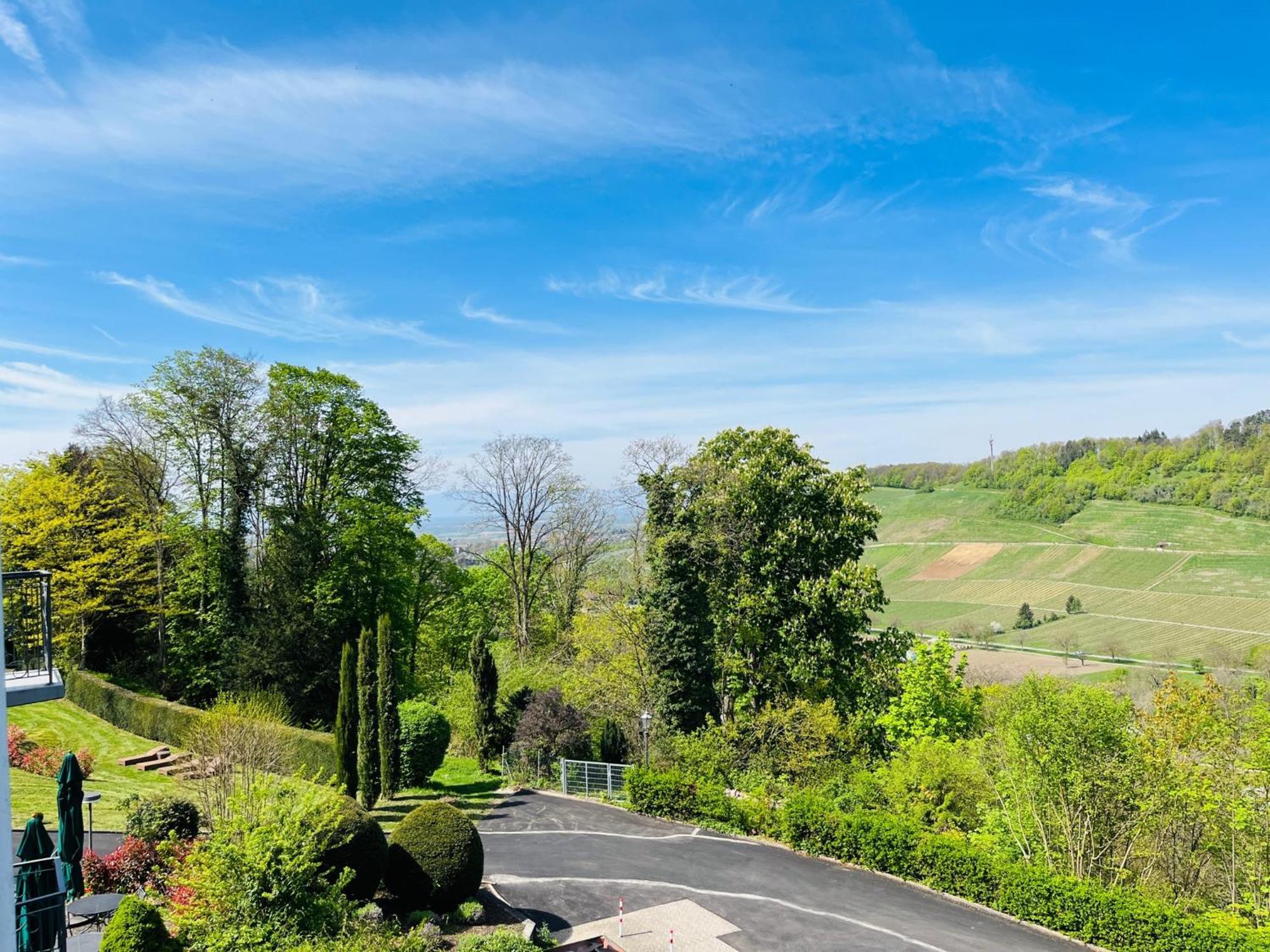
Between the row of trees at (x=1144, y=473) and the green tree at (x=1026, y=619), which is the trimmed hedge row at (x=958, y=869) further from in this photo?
the row of trees at (x=1144, y=473)

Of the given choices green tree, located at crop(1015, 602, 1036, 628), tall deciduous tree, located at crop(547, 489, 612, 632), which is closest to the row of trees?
green tree, located at crop(1015, 602, 1036, 628)

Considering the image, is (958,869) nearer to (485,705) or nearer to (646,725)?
(646,725)

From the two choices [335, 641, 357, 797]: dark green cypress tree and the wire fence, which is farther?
[335, 641, 357, 797]: dark green cypress tree

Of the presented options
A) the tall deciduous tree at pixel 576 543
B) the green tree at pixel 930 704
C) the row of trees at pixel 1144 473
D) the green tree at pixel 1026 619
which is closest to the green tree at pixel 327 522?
the tall deciduous tree at pixel 576 543

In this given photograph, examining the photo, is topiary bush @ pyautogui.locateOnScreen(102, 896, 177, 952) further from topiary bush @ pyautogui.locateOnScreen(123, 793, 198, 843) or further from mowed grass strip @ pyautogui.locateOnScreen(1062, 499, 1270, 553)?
mowed grass strip @ pyautogui.locateOnScreen(1062, 499, 1270, 553)

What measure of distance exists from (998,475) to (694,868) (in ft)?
382

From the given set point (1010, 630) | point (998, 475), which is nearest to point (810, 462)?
point (1010, 630)

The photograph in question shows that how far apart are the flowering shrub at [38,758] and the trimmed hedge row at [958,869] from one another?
1564cm

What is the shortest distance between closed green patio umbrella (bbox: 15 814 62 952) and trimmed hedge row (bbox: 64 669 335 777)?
1286 cm

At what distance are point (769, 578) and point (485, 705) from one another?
1141cm

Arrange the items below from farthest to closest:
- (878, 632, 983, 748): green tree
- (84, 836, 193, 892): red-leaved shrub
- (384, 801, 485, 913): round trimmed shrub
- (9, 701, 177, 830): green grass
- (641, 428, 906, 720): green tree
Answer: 1. (641, 428, 906, 720): green tree
2. (878, 632, 983, 748): green tree
3. (9, 701, 177, 830): green grass
4. (384, 801, 485, 913): round trimmed shrub
5. (84, 836, 193, 892): red-leaved shrub

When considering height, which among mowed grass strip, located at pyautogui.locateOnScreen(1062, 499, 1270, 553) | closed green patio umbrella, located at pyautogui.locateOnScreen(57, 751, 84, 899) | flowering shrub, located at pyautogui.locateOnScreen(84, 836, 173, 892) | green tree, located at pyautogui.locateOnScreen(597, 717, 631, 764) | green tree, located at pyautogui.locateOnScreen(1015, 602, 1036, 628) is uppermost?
mowed grass strip, located at pyautogui.locateOnScreen(1062, 499, 1270, 553)

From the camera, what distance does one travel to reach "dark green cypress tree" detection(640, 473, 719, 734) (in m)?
28.7

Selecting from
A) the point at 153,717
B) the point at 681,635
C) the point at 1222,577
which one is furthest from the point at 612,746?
the point at 1222,577
